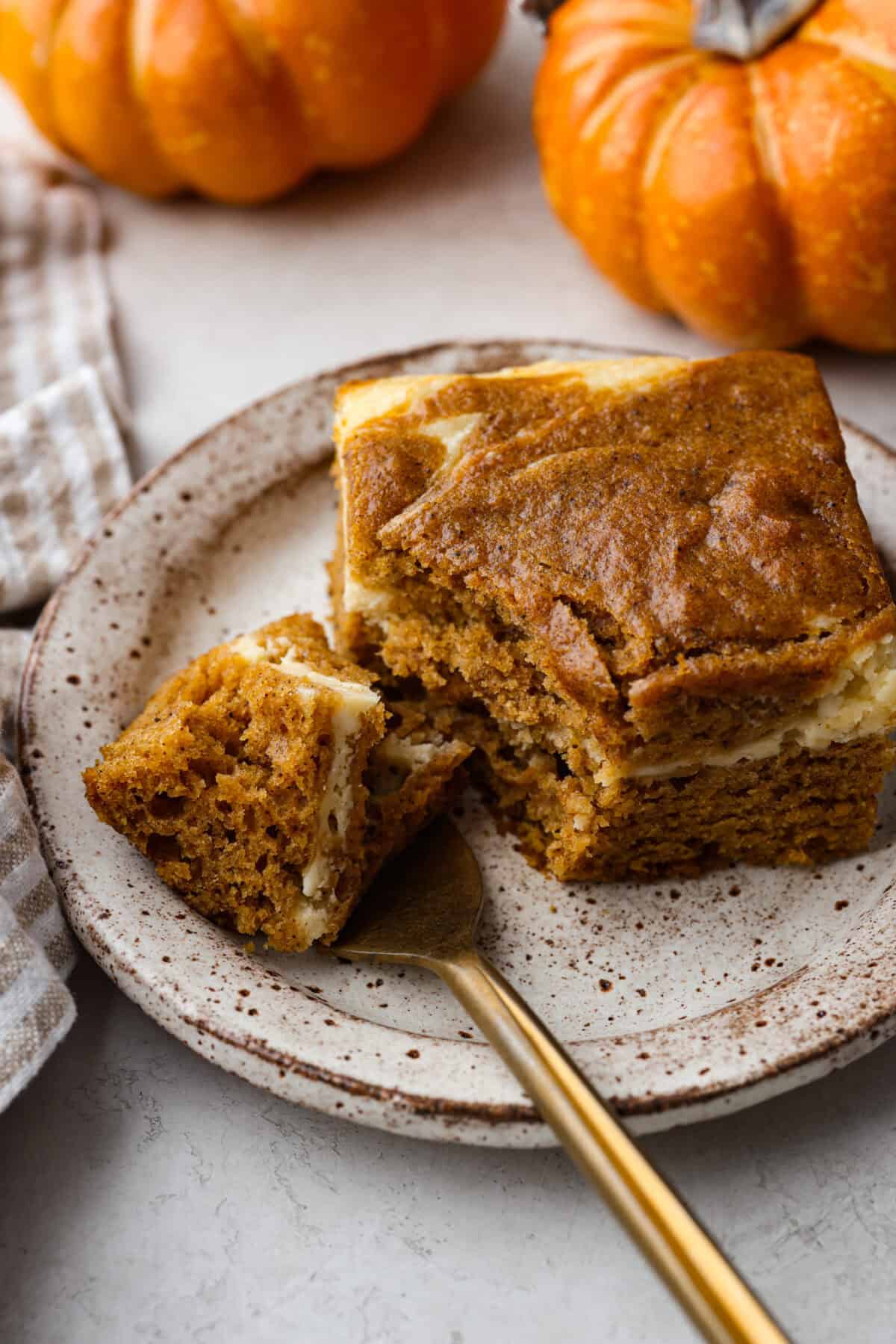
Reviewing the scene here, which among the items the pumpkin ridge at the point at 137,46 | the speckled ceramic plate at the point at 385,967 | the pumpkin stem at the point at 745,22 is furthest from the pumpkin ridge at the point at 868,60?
the pumpkin ridge at the point at 137,46

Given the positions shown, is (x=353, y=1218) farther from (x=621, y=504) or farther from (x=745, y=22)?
(x=745, y=22)

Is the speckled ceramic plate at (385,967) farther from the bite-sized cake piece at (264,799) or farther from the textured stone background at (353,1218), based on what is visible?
the textured stone background at (353,1218)

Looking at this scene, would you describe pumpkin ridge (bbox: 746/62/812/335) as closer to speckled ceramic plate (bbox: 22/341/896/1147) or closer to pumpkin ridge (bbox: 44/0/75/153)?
speckled ceramic plate (bbox: 22/341/896/1147)

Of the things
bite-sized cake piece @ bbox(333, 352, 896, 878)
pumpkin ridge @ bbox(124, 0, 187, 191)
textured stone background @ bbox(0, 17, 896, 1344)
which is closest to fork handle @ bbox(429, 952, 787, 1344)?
textured stone background @ bbox(0, 17, 896, 1344)

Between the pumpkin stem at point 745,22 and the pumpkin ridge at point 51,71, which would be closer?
the pumpkin stem at point 745,22

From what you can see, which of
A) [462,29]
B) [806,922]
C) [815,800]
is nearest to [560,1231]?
[806,922]
